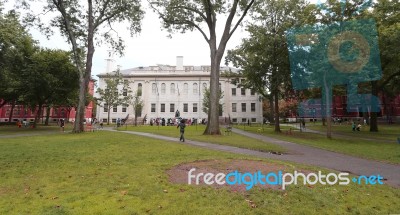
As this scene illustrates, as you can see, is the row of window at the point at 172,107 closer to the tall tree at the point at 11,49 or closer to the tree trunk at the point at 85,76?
the tall tree at the point at 11,49

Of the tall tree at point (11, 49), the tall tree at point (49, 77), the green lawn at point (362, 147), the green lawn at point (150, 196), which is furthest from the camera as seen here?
the tall tree at point (49, 77)

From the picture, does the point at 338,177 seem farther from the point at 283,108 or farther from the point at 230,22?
the point at 283,108

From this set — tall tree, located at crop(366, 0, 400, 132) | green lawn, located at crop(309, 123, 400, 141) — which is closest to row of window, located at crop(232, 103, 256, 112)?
green lawn, located at crop(309, 123, 400, 141)

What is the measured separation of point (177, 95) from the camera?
68.6 m

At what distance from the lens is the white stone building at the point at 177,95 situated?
67938 mm

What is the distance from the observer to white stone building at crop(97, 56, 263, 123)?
2675 inches

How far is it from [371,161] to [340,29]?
526 inches

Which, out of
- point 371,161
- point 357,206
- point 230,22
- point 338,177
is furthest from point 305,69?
point 357,206

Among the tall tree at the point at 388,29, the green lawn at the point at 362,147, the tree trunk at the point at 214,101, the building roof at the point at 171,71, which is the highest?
the building roof at the point at 171,71

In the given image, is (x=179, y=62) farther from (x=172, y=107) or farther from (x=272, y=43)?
(x=272, y=43)

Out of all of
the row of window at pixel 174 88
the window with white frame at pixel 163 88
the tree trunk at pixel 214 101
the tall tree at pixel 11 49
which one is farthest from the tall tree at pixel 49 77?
the window with white frame at pixel 163 88

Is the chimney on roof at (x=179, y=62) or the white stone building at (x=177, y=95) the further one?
the chimney on roof at (x=179, y=62)

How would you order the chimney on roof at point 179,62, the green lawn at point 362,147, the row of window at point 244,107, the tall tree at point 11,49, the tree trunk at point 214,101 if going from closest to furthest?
the green lawn at point 362,147
the tree trunk at point 214,101
the tall tree at point 11,49
the row of window at point 244,107
the chimney on roof at point 179,62

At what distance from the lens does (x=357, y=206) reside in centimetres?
568
